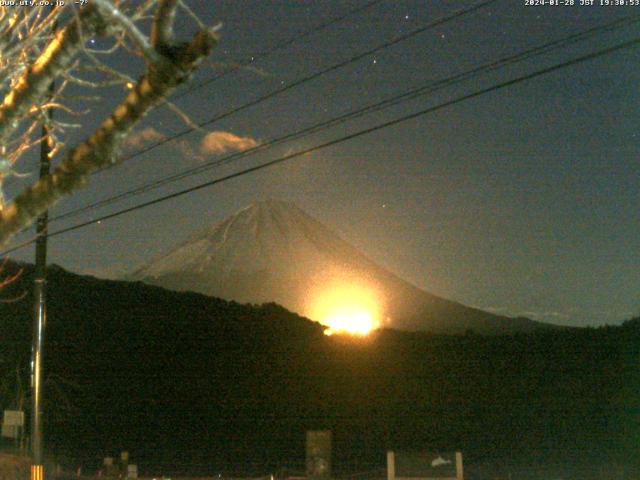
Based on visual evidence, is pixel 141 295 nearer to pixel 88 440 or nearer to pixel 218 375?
pixel 218 375

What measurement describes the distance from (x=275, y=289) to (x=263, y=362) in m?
52.7

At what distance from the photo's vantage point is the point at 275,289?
11756cm

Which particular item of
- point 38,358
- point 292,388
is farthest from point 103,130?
point 292,388

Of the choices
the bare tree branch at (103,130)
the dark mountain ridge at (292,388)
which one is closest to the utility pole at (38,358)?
the bare tree branch at (103,130)

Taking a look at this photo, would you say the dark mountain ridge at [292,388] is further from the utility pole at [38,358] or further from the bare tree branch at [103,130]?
the bare tree branch at [103,130]

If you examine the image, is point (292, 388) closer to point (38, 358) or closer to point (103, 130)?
point (38, 358)

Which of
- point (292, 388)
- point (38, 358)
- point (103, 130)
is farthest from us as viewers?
point (292, 388)

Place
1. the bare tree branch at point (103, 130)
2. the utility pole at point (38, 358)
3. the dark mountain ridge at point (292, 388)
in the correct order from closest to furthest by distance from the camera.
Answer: the bare tree branch at point (103, 130), the utility pole at point (38, 358), the dark mountain ridge at point (292, 388)

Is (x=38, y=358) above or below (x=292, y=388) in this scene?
above

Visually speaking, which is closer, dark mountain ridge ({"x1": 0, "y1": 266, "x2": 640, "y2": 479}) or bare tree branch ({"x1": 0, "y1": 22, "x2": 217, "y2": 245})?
bare tree branch ({"x1": 0, "y1": 22, "x2": 217, "y2": 245})

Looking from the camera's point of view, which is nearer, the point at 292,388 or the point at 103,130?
the point at 103,130

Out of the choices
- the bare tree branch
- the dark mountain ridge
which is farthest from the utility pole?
the dark mountain ridge

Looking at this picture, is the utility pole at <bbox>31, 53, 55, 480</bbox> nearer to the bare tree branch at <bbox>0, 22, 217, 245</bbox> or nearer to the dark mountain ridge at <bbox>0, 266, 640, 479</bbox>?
the bare tree branch at <bbox>0, 22, 217, 245</bbox>

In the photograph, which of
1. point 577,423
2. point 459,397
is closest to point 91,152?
point 577,423
